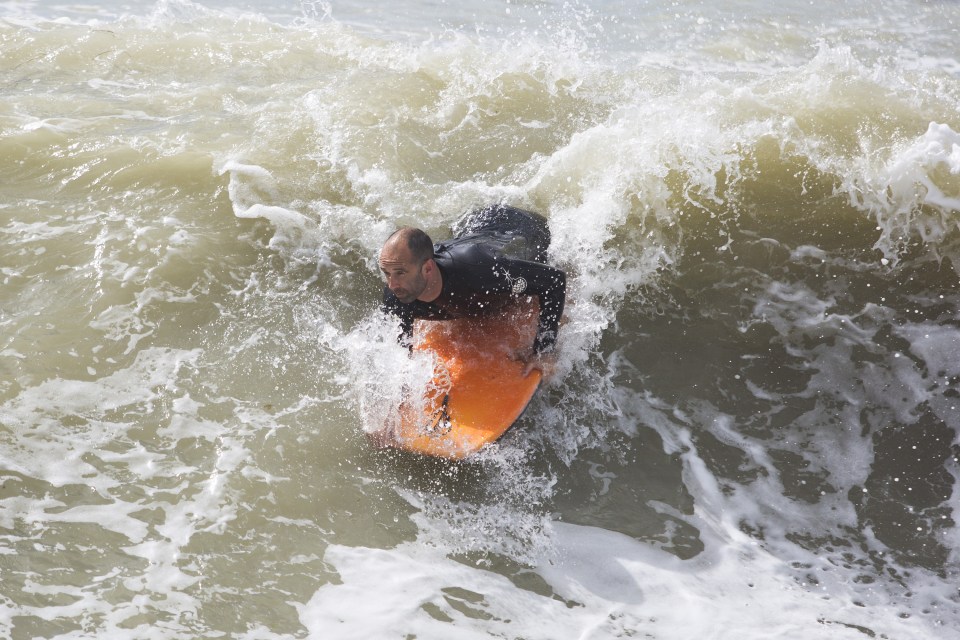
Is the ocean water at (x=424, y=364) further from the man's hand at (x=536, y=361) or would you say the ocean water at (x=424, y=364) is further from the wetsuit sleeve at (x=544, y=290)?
the wetsuit sleeve at (x=544, y=290)

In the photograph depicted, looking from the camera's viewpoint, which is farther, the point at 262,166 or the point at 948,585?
the point at 262,166

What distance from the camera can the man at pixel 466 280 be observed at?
3.72 meters

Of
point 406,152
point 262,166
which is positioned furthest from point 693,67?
point 262,166

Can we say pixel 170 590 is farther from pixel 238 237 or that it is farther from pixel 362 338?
pixel 238 237

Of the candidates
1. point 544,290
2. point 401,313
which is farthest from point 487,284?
point 401,313

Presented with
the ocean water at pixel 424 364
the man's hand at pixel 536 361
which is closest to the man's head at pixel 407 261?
the ocean water at pixel 424 364

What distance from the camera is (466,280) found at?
155 inches

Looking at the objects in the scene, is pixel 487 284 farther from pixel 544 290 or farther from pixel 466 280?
pixel 544 290

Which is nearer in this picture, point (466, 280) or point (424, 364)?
point (466, 280)

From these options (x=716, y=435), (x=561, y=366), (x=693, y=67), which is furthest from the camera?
(x=693, y=67)

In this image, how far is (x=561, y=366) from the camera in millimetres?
4375

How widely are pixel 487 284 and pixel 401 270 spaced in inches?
19.5

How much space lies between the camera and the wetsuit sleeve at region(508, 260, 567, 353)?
13.1ft

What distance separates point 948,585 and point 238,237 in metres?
4.34
